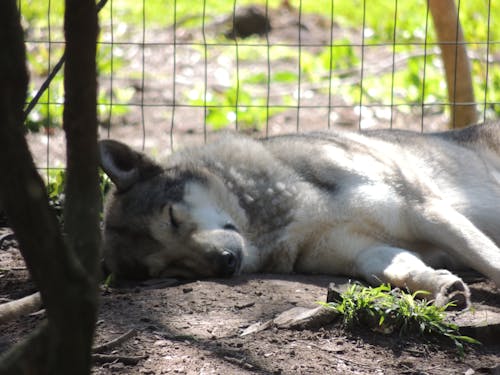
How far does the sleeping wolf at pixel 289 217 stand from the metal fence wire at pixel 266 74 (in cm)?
195

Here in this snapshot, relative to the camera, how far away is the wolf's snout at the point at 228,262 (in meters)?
4.04

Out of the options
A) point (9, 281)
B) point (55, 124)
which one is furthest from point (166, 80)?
point (9, 281)

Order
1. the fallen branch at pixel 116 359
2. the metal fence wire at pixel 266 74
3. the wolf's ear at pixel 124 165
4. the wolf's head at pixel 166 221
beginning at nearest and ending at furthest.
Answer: the fallen branch at pixel 116 359
the wolf's head at pixel 166 221
the wolf's ear at pixel 124 165
the metal fence wire at pixel 266 74

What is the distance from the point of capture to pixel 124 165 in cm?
445

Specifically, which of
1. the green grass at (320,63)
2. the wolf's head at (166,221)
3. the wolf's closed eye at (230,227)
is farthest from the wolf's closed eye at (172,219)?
the green grass at (320,63)

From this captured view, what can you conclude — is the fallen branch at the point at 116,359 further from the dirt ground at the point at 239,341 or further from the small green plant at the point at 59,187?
the small green plant at the point at 59,187

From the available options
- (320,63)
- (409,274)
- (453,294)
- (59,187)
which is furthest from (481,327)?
(320,63)

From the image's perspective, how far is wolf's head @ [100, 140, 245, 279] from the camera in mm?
4109

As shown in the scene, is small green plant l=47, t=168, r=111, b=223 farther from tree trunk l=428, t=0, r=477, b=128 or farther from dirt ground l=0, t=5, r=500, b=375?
tree trunk l=428, t=0, r=477, b=128

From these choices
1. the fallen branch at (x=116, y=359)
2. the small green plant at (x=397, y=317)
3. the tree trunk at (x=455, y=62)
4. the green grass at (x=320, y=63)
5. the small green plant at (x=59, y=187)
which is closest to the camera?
the fallen branch at (x=116, y=359)

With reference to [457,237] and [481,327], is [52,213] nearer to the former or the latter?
[481,327]

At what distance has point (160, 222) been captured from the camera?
4.20 meters

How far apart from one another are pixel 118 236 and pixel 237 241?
628 mm

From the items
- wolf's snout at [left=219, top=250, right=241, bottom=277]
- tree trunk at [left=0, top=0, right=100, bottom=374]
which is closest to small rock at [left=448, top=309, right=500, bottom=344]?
wolf's snout at [left=219, top=250, right=241, bottom=277]
